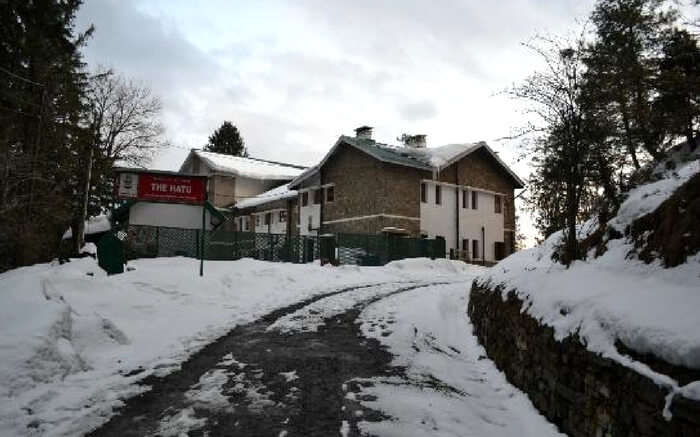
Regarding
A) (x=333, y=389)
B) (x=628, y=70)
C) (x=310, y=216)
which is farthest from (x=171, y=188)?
(x=310, y=216)

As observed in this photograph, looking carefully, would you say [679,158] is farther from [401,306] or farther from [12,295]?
[12,295]

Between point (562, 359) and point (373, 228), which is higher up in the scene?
point (373, 228)

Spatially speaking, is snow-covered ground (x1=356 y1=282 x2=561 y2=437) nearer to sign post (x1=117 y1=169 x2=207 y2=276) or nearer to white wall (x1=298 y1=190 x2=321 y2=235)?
sign post (x1=117 y1=169 x2=207 y2=276)

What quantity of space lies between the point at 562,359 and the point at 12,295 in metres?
7.21

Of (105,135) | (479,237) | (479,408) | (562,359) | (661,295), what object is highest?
(105,135)

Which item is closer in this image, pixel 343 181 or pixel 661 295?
pixel 661 295

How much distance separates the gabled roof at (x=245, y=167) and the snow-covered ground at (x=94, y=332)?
2744cm

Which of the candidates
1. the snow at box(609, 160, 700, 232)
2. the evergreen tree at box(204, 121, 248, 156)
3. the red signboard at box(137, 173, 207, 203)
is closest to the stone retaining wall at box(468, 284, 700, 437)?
the snow at box(609, 160, 700, 232)

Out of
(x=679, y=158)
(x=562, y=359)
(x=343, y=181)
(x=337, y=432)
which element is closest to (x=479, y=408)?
(x=562, y=359)

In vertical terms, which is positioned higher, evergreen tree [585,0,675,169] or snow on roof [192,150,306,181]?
snow on roof [192,150,306,181]

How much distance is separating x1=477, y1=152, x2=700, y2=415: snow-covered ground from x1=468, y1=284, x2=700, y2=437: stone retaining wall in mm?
106

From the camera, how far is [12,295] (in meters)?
6.85

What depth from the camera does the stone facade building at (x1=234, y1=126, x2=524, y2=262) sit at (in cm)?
2864

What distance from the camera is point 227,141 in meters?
61.6
